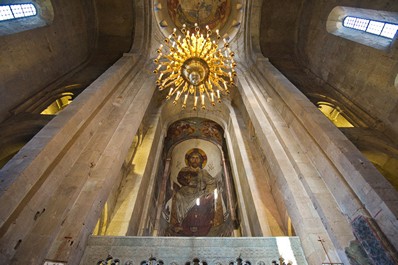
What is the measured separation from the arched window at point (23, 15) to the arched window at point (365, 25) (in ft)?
36.4

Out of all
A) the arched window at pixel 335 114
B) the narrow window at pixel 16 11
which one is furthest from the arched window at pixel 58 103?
the arched window at pixel 335 114

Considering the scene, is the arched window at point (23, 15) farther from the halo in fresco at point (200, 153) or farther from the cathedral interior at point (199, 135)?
the halo in fresco at point (200, 153)

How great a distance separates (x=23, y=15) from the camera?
770 cm

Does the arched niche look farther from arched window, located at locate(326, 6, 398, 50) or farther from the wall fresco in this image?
arched window, located at locate(326, 6, 398, 50)

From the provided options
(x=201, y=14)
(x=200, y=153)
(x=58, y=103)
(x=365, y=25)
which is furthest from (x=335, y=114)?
(x=58, y=103)

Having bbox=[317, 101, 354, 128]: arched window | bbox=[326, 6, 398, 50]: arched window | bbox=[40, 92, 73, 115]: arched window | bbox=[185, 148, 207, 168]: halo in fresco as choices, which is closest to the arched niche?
bbox=[185, 148, 207, 168]: halo in fresco

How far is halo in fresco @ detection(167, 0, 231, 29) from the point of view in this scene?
12125mm

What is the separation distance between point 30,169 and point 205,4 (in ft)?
39.4

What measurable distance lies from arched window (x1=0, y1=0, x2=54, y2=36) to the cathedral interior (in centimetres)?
4

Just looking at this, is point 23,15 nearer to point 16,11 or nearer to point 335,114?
point 16,11

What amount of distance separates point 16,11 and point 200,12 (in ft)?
27.5

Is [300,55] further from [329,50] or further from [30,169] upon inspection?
[30,169]

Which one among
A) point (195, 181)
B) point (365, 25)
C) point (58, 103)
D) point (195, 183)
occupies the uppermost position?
point (365, 25)

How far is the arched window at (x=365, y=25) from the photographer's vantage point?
7.00 metres
